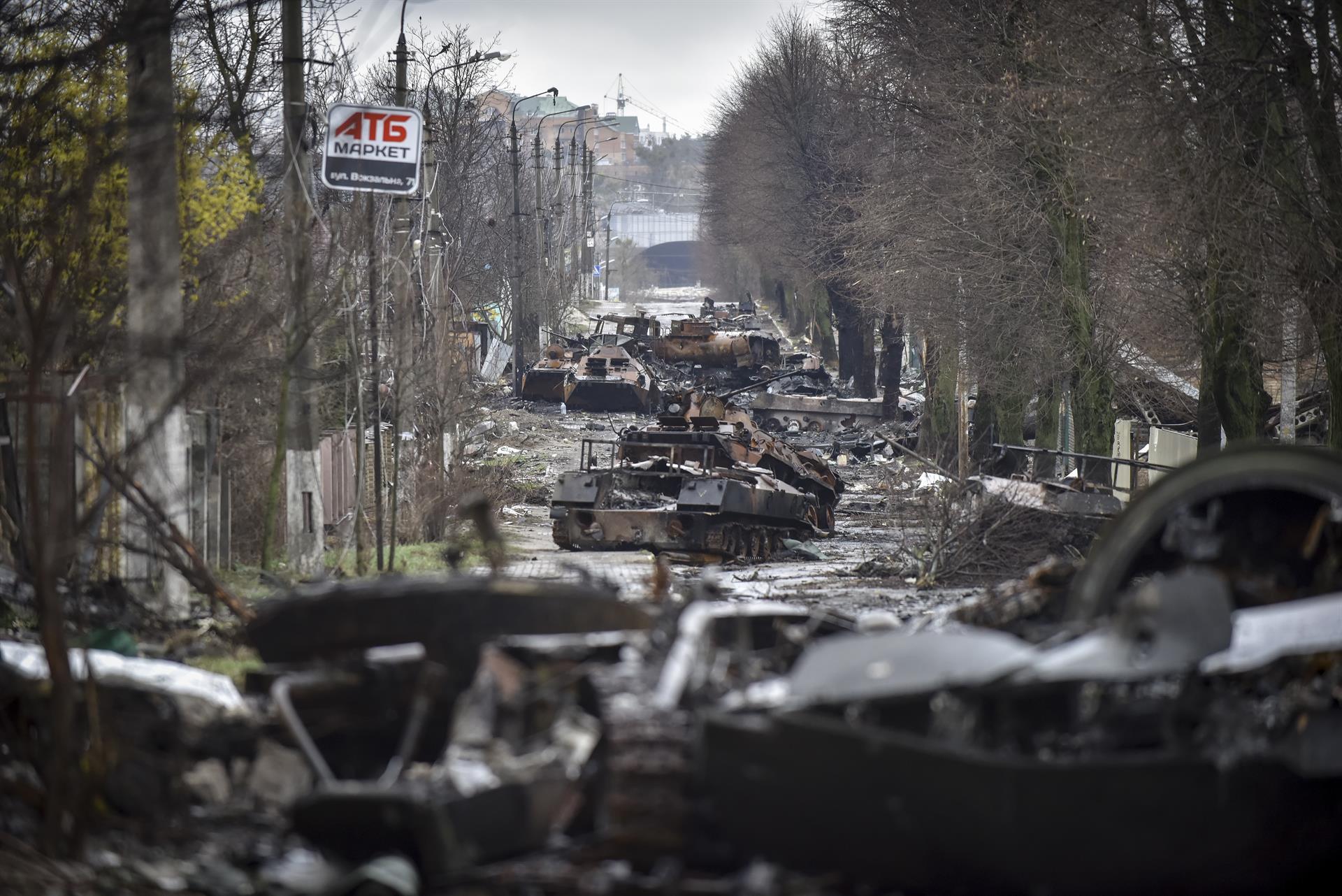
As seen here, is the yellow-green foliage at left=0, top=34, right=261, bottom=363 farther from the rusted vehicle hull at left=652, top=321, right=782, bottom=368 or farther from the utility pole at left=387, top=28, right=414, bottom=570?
the rusted vehicle hull at left=652, top=321, right=782, bottom=368

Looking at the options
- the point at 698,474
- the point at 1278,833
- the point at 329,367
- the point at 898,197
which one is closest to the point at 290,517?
the point at 329,367

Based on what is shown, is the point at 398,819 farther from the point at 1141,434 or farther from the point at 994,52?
the point at 1141,434

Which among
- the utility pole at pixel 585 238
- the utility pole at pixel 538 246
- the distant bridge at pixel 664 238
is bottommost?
the utility pole at pixel 538 246

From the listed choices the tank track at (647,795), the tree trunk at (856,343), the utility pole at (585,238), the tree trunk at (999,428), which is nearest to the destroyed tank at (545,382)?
the tree trunk at (856,343)

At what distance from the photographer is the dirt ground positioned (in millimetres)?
14164

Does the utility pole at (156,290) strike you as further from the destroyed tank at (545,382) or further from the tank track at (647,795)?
the destroyed tank at (545,382)

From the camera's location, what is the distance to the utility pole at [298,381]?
14.6 metres

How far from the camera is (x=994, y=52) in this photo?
24.1 m

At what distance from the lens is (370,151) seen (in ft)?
48.0

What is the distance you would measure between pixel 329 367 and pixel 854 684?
13.9 m

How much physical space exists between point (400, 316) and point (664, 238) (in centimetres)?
17175

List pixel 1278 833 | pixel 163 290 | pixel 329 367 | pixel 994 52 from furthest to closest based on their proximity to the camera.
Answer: pixel 994 52 → pixel 329 367 → pixel 163 290 → pixel 1278 833

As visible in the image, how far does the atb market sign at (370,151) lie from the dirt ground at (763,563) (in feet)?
13.7

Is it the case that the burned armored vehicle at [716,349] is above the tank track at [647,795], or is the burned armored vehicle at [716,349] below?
above
